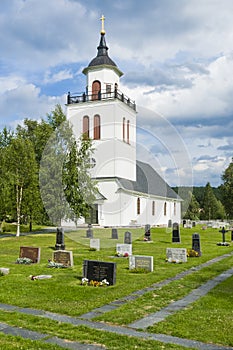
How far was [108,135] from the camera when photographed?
40094 mm

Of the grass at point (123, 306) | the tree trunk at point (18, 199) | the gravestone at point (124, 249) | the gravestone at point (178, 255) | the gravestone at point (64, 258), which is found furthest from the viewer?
the tree trunk at point (18, 199)

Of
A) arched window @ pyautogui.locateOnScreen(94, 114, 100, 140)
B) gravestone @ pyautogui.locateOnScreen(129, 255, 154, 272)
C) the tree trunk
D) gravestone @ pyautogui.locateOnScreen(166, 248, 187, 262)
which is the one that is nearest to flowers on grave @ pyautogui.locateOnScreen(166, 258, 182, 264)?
gravestone @ pyautogui.locateOnScreen(166, 248, 187, 262)

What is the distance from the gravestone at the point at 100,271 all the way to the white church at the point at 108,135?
26.9 m

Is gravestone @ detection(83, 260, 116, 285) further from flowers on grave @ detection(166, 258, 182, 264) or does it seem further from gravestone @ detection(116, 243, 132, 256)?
gravestone @ detection(116, 243, 132, 256)

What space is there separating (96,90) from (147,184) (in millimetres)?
15159

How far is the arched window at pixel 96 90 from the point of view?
40781 millimetres

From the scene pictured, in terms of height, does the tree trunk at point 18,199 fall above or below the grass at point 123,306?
above

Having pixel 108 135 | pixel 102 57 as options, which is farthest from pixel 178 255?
pixel 102 57

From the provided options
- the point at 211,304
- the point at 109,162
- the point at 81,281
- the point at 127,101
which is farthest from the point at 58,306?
the point at 127,101

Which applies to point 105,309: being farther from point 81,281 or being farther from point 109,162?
point 109,162

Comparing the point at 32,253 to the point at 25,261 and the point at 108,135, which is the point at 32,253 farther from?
the point at 108,135

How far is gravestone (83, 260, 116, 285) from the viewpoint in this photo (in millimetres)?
11344

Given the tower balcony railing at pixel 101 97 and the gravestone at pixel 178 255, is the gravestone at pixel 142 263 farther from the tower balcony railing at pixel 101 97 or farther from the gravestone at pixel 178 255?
the tower balcony railing at pixel 101 97

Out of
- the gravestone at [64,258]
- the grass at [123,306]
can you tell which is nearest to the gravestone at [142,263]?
the grass at [123,306]
